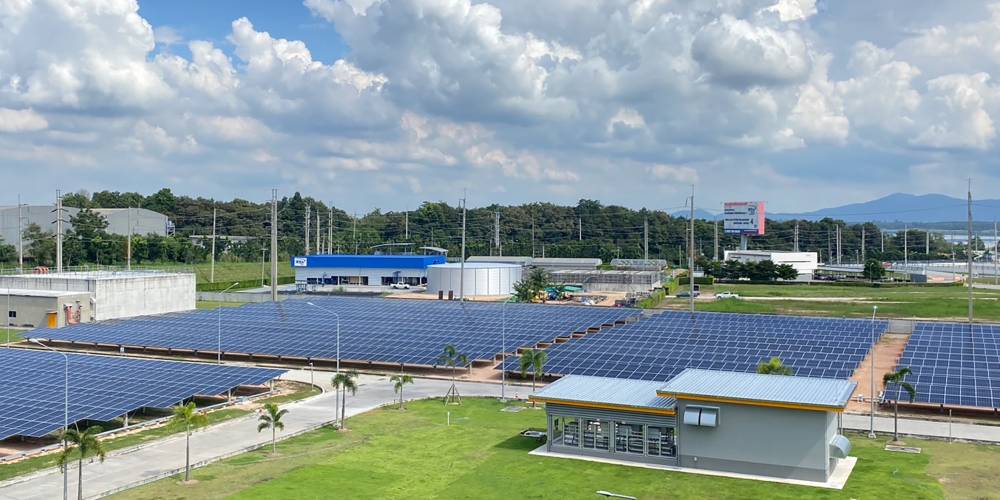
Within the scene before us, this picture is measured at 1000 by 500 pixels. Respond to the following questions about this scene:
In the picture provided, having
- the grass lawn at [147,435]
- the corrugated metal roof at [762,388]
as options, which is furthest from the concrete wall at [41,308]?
the corrugated metal roof at [762,388]

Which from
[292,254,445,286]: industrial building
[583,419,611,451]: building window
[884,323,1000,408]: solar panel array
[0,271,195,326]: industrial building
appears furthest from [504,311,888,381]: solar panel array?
[292,254,445,286]: industrial building

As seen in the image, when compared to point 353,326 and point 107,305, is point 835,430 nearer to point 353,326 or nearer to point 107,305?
point 353,326

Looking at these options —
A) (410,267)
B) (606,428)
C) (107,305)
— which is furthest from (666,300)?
(606,428)

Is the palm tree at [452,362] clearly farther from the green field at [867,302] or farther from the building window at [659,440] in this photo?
the green field at [867,302]

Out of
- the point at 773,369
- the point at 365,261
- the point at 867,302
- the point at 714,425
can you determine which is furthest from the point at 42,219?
the point at 714,425

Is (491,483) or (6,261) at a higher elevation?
(6,261)

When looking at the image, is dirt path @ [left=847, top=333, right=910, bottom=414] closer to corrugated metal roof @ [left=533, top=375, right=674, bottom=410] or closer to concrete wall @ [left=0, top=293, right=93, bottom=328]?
corrugated metal roof @ [left=533, top=375, right=674, bottom=410]
